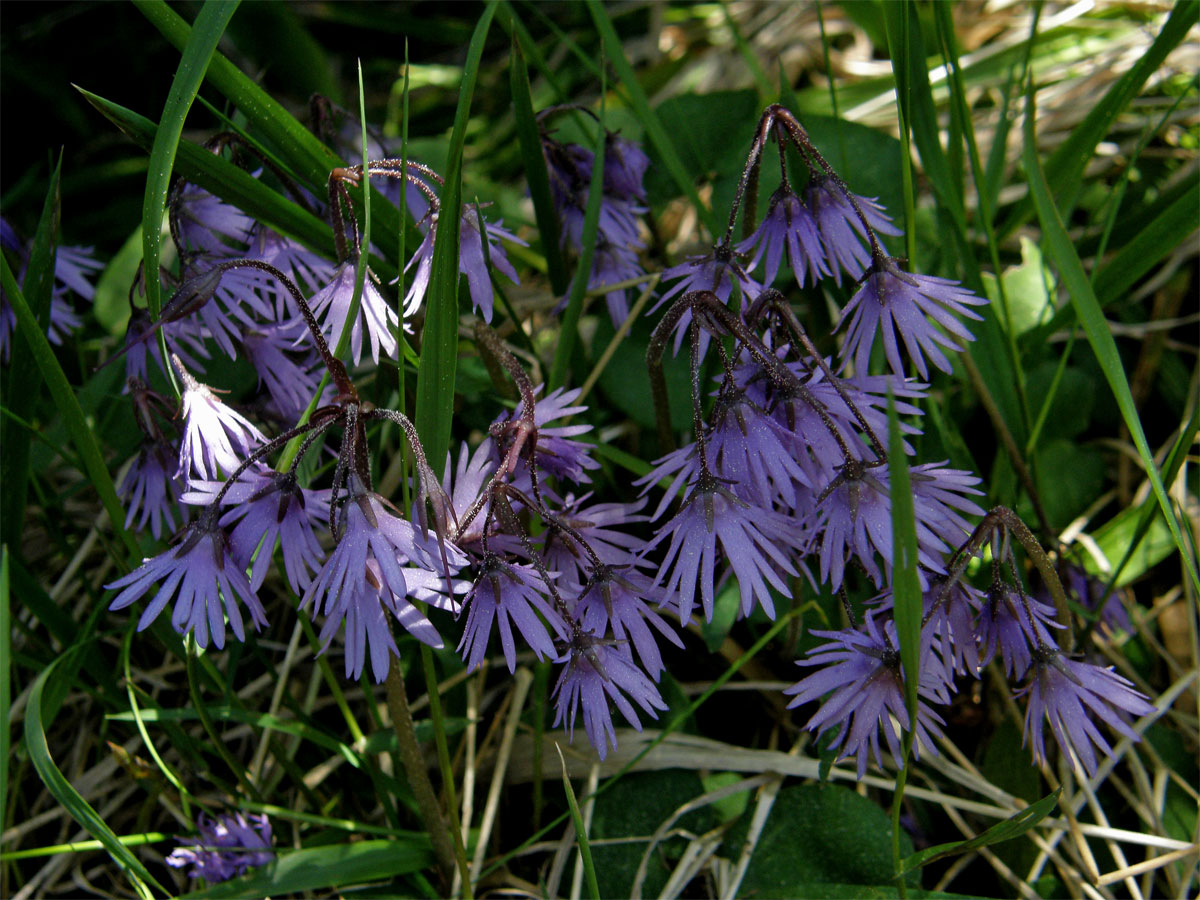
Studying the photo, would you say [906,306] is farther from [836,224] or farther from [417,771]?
[417,771]

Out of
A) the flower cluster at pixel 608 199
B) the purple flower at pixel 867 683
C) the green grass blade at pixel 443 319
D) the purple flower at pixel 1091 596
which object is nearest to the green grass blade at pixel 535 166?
the flower cluster at pixel 608 199

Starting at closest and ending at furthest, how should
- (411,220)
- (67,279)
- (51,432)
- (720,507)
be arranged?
(720,507) < (411,220) < (67,279) < (51,432)

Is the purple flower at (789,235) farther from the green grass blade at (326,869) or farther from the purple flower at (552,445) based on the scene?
the green grass blade at (326,869)

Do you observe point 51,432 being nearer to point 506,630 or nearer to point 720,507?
point 506,630

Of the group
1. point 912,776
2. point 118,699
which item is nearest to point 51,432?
point 118,699

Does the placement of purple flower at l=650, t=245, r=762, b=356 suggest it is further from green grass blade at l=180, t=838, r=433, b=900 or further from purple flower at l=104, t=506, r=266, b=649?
green grass blade at l=180, t=838, r=433, b=900

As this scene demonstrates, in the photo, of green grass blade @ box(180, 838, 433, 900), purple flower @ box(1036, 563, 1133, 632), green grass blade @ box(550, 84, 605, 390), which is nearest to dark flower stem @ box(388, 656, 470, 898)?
green grass blade @ box(180, 838, 433, 900)

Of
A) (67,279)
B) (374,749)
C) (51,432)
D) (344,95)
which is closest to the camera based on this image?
Answer: (374,749)
